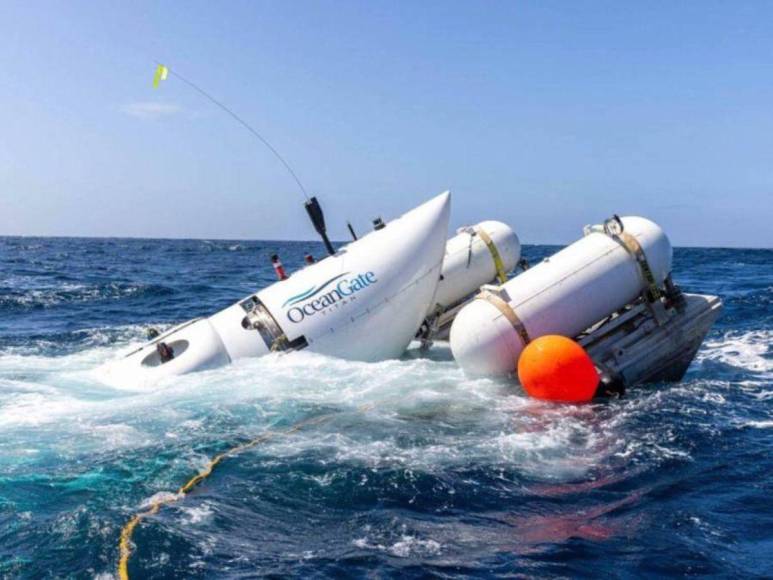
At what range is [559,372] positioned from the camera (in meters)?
8.86

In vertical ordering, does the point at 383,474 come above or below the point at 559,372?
below

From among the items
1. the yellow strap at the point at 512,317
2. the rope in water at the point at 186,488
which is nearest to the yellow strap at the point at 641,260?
the yellow strap at the point at 512,317

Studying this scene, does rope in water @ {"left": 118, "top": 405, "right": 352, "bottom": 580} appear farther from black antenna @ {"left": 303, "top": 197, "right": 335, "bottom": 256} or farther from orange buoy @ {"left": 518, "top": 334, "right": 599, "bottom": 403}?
black antenna @ {"left": 303, "top": 197, "right": 335, "bottom": 256}

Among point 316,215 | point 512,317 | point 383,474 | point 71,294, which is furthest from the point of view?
point 71,294

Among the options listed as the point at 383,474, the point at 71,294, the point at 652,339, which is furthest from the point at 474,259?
the point at 71,294

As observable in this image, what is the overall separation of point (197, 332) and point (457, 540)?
706 centimetres

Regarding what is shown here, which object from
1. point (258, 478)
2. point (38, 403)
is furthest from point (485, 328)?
point (38, 403)

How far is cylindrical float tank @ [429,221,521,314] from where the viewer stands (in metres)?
12.4

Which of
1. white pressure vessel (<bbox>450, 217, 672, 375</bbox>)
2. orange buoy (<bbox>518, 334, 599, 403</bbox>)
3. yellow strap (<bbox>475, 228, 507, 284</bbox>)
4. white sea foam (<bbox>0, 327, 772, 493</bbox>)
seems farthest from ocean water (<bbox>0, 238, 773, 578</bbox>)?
yellow strap (<bbox>475, 228, 507, 284</bbox>)

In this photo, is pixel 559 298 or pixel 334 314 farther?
pixel 334 314

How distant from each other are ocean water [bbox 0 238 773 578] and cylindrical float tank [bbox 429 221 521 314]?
1546 mm

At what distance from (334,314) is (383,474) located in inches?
187

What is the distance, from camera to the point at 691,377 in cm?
1115

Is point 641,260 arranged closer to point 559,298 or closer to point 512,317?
point 559,298
